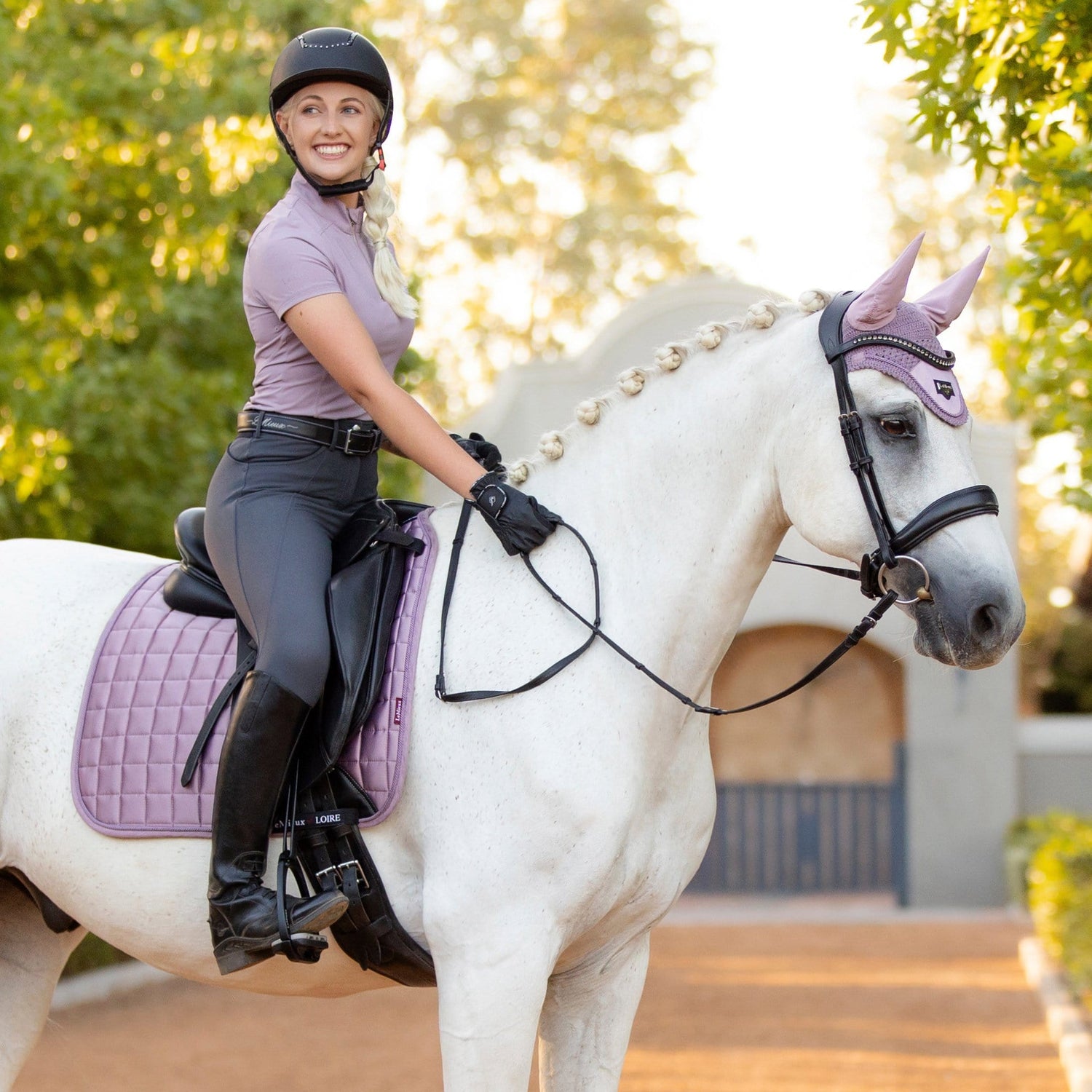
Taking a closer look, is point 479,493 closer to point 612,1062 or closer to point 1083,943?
point 612,1062

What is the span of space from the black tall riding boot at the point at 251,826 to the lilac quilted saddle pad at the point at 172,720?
0.14 meters

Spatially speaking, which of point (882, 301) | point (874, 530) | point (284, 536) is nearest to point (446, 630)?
point (284, 536)

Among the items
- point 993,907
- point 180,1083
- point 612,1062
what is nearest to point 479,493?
point 612,1062

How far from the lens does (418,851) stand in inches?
118

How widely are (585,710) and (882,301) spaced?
1.06 metres

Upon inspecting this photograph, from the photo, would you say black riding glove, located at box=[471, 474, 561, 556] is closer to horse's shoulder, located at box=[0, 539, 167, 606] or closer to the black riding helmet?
the black riding helmet

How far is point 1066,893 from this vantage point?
10.5m

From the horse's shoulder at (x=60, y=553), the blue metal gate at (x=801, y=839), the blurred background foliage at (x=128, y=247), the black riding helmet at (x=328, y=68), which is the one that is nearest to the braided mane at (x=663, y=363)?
the black riding helmet at (x=328, y=68)

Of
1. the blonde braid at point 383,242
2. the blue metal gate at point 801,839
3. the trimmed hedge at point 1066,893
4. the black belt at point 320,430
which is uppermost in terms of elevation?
the blonde braid at point 383,242

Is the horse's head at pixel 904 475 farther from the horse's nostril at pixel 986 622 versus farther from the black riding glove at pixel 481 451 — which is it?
the black riding glove at pixel 481 451

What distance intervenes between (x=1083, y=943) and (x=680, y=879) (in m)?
7.01

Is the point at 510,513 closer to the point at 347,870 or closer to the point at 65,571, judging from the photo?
the point at 347,870

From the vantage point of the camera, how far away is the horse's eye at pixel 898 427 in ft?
9.13

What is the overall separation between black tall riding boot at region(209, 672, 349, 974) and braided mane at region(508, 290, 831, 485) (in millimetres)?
A: 789
